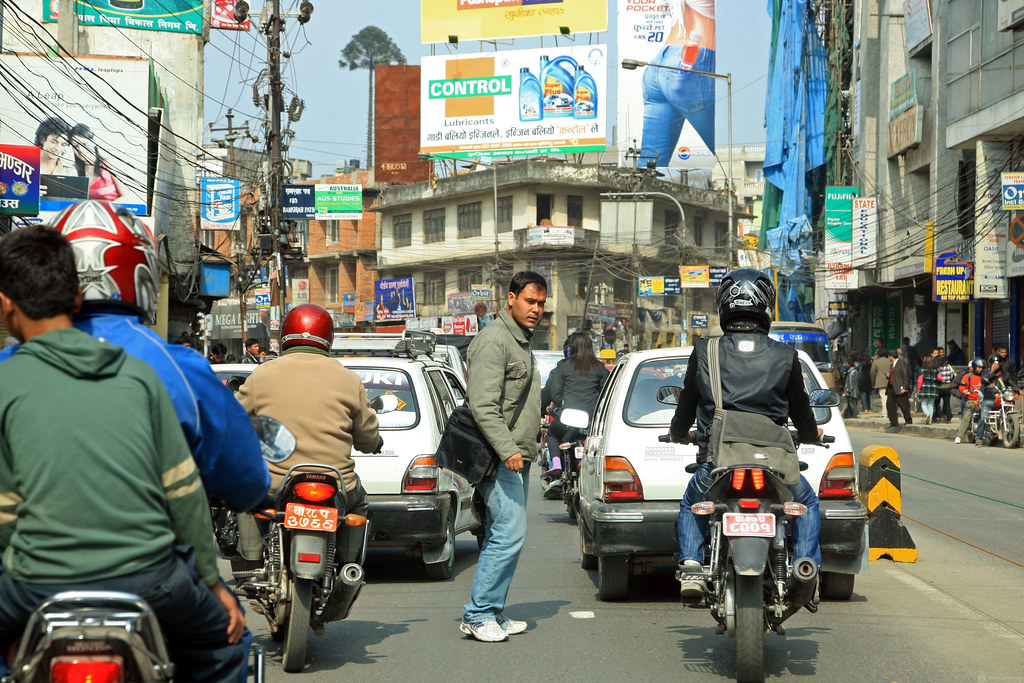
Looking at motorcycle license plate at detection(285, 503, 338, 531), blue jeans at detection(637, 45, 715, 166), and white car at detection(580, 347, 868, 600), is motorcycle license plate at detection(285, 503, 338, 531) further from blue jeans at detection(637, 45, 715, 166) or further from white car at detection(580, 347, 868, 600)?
blue jeans at detection(637, 45, 715, 166)

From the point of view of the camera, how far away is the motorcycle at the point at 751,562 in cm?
473

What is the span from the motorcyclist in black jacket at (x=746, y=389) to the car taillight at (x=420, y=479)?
2.79 meters

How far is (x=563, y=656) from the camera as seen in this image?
5660 mm

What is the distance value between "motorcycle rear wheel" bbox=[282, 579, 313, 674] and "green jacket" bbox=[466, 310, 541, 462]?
1.24 metres

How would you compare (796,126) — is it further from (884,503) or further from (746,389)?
(746,389)

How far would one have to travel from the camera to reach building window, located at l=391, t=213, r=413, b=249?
5947 cm

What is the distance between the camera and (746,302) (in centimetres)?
520

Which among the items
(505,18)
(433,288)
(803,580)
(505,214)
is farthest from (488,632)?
(433,288)

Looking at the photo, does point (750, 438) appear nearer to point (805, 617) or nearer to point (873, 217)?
point (805, 617)

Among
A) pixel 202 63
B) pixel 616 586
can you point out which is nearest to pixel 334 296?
pixel 202 63

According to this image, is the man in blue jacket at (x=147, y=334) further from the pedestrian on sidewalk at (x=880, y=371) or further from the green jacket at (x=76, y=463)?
the pedestrian on sidewalk at (x=880, y=371)

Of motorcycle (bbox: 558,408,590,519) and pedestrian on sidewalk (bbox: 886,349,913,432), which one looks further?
pedestrian on sidewalk (bbox: 886,349,913,432)

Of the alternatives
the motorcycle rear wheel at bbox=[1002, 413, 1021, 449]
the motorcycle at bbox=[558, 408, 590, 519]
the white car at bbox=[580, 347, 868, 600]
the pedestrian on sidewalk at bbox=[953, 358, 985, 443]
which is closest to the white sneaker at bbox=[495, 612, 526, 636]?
the white car at bbox=[580, 347, 868, 600]

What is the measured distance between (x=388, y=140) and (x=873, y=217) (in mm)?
29561
